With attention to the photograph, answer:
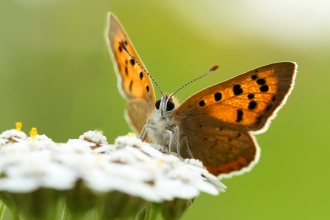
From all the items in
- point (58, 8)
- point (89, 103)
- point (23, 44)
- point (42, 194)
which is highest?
point (58, 8)

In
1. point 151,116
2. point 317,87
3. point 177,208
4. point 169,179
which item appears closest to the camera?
point 169,179

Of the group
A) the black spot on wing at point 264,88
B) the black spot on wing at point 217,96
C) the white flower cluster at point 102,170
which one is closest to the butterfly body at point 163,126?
the black spot on wing at point 217,96

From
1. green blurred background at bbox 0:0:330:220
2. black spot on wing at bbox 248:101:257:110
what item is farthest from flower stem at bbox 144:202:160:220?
green blurred background at bbox 0:0:330:220

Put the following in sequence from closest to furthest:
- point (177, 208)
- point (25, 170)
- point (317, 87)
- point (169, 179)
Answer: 1. point (25, 170)
2. point (169, 179)
3. point (177, 208)
4. point (317, 87)

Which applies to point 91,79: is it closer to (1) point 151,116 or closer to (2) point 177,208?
(1) point 151,116

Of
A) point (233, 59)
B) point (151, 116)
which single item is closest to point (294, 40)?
point (233, 59)

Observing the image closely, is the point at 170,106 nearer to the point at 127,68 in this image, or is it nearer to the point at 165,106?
the point at 165,106

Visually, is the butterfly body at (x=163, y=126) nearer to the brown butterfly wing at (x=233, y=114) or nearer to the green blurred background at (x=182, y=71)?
the brown butterfly wing at (x=233, y=114)
